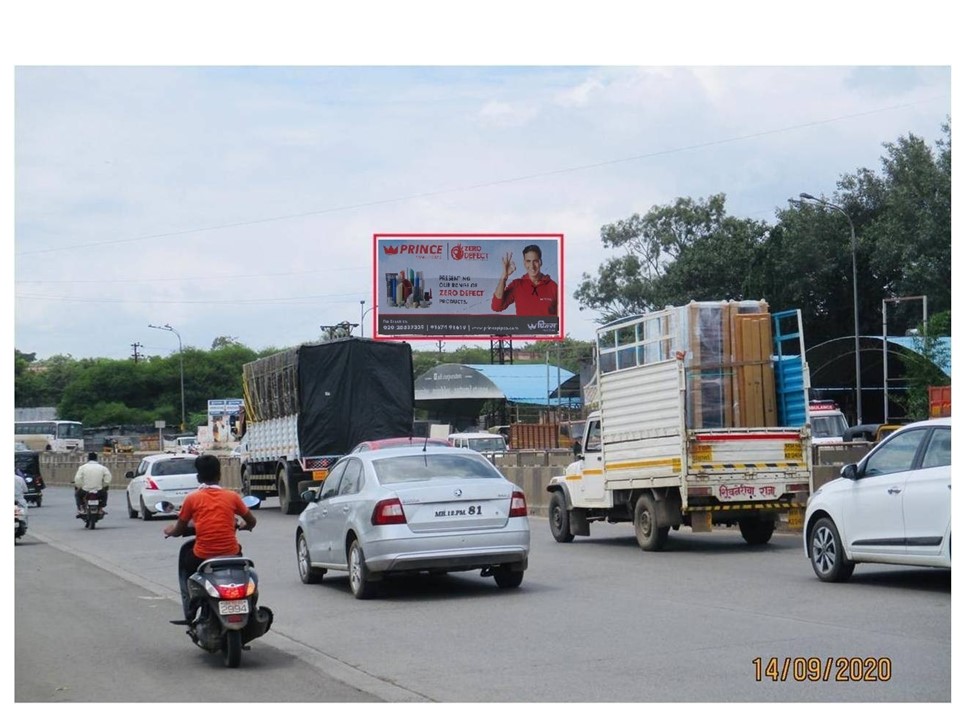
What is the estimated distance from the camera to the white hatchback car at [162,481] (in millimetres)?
33000

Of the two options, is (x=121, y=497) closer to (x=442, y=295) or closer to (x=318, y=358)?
(x=442, y=295)

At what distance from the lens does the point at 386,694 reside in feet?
28.3

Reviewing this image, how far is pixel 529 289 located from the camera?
57594 mm

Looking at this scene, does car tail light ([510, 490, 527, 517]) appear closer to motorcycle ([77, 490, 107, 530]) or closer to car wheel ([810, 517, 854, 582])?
car wheel ([810, 517, 854, 582])

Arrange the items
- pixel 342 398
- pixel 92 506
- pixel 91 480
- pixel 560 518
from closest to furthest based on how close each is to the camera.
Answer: pixel 560 518 → pixel 92 506 → pixel 91 480 → pixel 342 398

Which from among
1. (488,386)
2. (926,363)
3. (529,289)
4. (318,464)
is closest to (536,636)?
(318,464)

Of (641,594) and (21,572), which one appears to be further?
(21,572)

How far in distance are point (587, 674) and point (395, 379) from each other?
23.1 meters

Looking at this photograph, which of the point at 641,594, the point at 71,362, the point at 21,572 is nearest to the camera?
the point at 641,594

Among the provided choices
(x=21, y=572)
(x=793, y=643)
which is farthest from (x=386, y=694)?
(x=21, y=572)

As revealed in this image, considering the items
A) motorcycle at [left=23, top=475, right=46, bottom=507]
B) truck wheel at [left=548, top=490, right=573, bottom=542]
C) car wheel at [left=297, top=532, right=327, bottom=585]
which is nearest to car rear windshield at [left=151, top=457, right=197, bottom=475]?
motorcycle at [left=23, top=475, right=46, bottom=507]

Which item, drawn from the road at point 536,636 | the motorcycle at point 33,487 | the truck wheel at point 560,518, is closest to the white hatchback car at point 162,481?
the motorcycle at point 33,487
